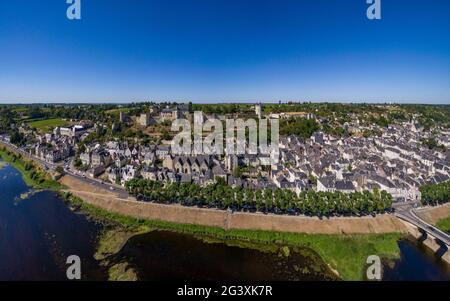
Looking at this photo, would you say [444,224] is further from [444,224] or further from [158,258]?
[158,258]

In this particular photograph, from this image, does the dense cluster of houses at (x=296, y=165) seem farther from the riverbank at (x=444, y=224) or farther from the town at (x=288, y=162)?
the riverbank at (x=444, y=224)
